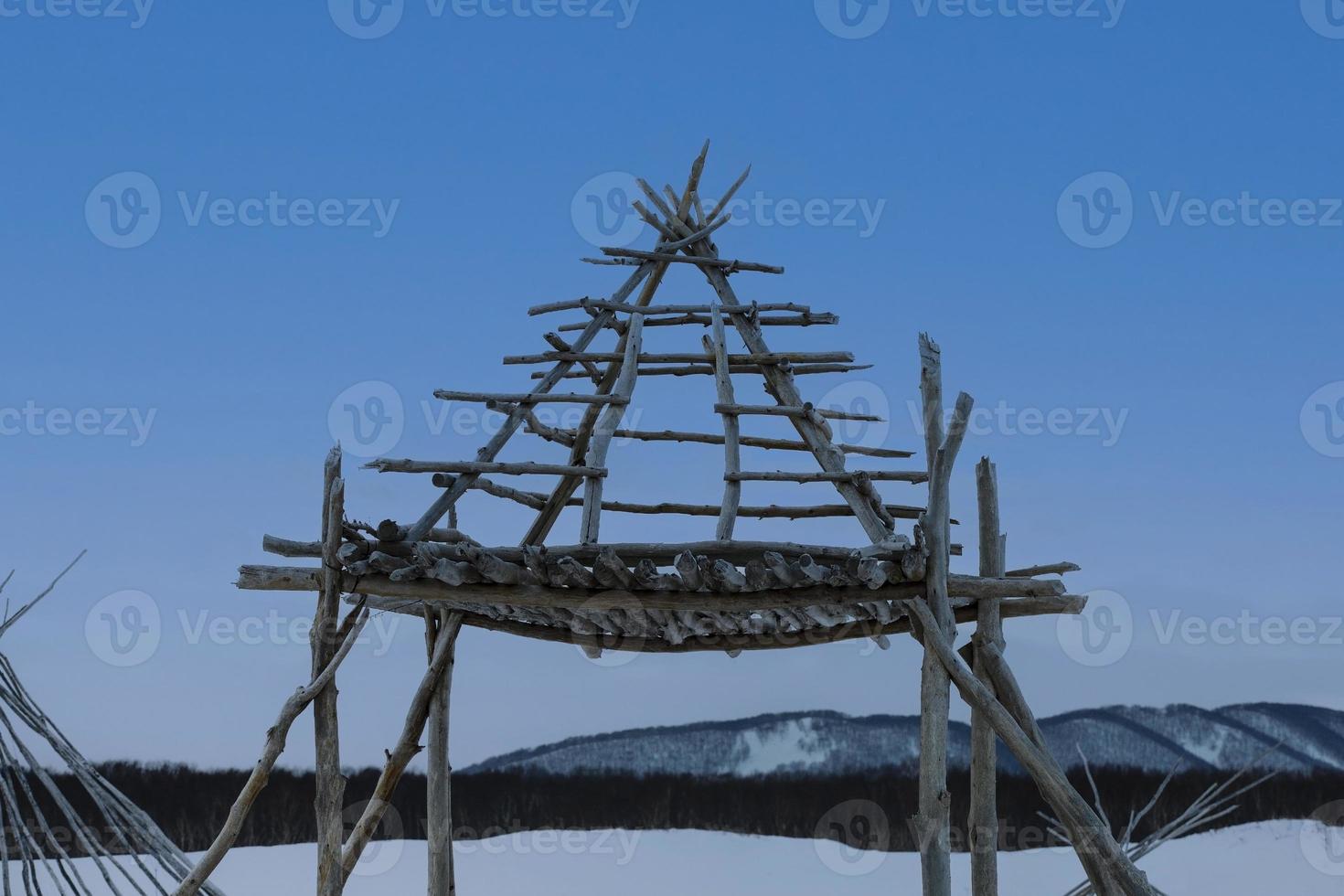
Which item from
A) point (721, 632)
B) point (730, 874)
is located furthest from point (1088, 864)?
point (730, 874)

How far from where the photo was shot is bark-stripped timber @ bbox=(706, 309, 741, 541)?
23.2ft

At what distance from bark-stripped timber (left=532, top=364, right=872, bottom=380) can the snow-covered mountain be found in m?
8.33

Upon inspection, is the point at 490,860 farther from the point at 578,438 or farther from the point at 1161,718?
the point at 578,438

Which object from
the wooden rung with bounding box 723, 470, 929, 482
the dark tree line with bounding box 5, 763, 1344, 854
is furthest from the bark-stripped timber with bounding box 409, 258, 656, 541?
the dark tree line with bounding box 5, 763, 1344, 854

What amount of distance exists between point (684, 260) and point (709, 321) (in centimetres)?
37

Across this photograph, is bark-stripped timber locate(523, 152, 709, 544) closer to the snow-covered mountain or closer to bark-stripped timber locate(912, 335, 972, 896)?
bark-stripped timber locate(912, 335, 972, 896)

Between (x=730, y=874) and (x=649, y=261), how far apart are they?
865 cm

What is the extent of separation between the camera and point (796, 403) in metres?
7.82

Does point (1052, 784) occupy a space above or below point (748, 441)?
below

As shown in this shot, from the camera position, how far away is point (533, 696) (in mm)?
16297

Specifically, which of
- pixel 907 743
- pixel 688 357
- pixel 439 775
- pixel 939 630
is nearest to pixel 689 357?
pixel 688 357

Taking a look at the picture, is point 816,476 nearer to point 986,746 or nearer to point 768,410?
point 768,410

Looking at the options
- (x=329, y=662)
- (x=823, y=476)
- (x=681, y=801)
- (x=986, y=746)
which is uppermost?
(x=823, y=476)

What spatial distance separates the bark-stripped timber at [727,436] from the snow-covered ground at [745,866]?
27.5 ft
